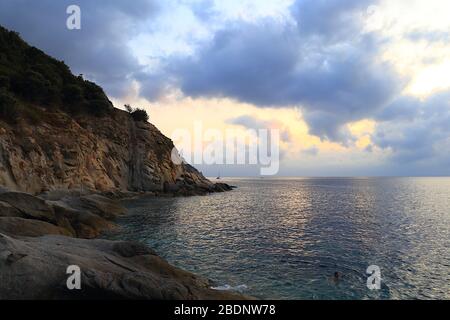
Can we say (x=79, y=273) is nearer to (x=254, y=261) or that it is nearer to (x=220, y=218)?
(x=254, y=261)

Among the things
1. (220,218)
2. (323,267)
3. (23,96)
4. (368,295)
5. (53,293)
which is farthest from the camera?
(23,96)

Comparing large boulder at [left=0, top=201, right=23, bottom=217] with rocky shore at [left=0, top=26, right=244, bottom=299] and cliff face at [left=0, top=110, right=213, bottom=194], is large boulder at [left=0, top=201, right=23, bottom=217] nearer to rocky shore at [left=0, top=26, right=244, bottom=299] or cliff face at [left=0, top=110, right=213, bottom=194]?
rocky shore at [left=0, top=26, right=244, bottom=299]

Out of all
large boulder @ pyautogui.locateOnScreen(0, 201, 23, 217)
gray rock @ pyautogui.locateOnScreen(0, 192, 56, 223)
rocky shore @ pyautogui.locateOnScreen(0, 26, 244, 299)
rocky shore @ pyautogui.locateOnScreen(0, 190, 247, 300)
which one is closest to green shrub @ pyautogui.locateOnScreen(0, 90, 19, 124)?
rocky shore @ pyautogui.locateOnScreen(0, 26, 244, 299)

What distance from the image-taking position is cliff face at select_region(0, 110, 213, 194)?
47.8m

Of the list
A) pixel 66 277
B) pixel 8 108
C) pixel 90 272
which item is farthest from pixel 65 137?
pixel 90 272

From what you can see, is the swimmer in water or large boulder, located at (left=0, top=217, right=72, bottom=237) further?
the swimmer in water

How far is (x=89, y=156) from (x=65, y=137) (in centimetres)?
629

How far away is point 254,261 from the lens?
76.4ft

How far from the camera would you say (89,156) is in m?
62.9

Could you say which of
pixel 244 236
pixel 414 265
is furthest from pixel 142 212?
pixel 414 265

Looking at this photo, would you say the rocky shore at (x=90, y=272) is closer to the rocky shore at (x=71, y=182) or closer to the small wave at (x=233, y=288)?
the rocky shore at (x=71, y=182)

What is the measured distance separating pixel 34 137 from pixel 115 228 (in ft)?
95.3

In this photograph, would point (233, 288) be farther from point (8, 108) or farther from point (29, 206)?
point (8, 108)

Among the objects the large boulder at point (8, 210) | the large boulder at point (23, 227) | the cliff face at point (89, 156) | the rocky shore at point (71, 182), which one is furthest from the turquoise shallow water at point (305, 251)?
the cliff face at point (89, 156)
